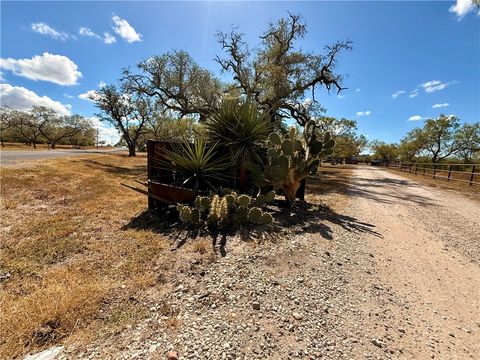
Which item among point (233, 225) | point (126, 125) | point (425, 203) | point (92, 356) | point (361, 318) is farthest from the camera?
point (126, 125)

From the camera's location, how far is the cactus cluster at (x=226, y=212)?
4.27m

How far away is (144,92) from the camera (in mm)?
20219

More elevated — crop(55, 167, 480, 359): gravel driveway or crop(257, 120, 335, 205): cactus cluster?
crop(257, 120, 335, 205): cactus cluster

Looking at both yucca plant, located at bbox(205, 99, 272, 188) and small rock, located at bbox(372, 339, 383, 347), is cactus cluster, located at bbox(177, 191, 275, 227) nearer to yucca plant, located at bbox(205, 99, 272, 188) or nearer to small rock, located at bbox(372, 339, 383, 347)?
yucca plant, located at bbox(205, 99, 272, 188)

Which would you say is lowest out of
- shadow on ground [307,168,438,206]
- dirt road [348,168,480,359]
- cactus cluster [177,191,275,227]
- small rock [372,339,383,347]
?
small rock [372,339,383,347]

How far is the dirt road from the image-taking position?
2068 mm

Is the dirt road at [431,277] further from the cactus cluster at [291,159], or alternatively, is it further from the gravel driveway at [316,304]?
the cactus cluster at [291,159]

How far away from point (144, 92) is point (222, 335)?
2138cm

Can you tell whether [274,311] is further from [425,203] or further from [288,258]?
[425,203]

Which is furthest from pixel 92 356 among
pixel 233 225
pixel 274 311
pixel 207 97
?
pixel 207 97

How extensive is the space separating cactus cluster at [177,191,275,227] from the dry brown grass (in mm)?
661

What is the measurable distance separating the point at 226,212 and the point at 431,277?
292cm

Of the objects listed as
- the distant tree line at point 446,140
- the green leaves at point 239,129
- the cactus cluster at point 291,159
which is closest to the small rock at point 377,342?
the cactus cluster at point 291,159

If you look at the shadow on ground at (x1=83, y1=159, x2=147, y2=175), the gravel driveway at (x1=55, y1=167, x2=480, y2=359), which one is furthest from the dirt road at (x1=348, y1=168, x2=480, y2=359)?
the shadow on ground at (x1=83, y1=159, x2=147, y2=175)
